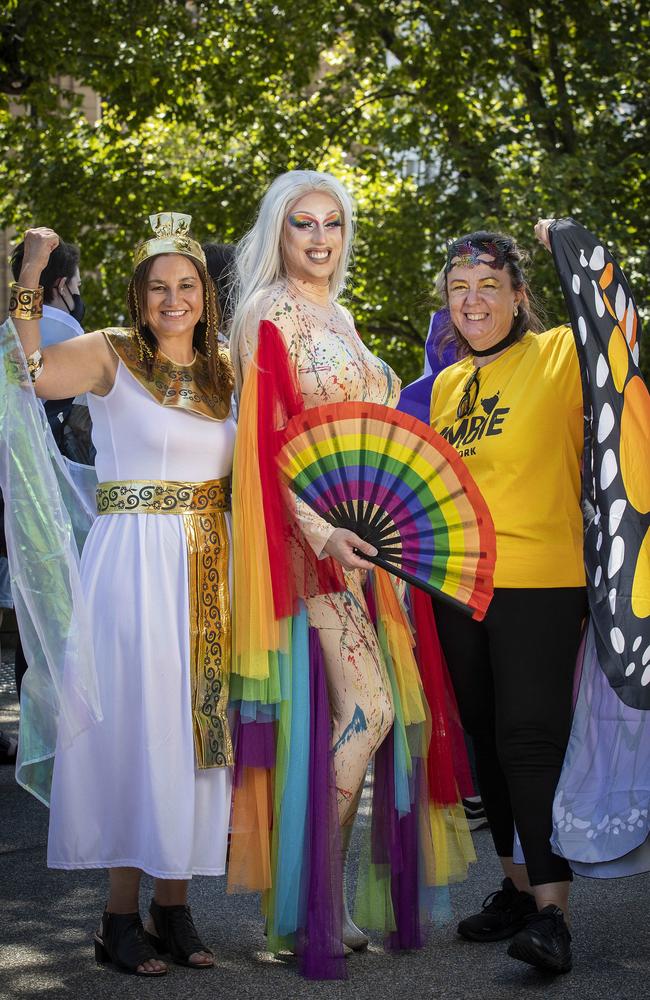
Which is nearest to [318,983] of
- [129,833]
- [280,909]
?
[280,909]

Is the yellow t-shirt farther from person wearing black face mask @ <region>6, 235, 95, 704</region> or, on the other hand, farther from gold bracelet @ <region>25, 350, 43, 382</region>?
person wearing black face mask @ <region>6, 235, 95, 704</region>

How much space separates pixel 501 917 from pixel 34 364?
195 centimetres

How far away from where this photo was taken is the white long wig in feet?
11.1

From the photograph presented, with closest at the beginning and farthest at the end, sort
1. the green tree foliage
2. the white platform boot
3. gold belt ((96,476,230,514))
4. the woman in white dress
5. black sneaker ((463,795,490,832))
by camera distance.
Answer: the woman in white dress, gold belt ((96,476,230,514)), the white platform boot, black sneaker ((463,795,490,832)), the green tree foliage

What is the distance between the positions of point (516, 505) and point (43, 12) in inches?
372

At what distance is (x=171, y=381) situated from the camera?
11.0ft

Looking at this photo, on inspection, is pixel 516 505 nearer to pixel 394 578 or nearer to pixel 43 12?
pixel 394 578

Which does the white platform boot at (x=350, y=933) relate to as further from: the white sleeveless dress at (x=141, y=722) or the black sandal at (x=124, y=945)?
the black sandal at (x=124, y=945)

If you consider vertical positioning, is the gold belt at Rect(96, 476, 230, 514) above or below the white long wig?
below

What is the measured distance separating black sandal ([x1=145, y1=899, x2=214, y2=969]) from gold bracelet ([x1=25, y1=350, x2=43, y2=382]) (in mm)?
1407

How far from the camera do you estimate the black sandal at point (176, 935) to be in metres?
3.26

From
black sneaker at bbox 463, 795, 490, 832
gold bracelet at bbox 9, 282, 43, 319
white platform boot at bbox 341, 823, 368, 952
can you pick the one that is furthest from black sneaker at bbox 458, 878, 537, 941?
gold bracelet at bbox 9, 282, 43, 319

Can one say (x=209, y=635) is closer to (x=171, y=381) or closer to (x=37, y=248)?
(x=171, y=381)

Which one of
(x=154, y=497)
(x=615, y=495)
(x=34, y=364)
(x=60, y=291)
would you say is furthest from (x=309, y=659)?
(x=60, y=291)
